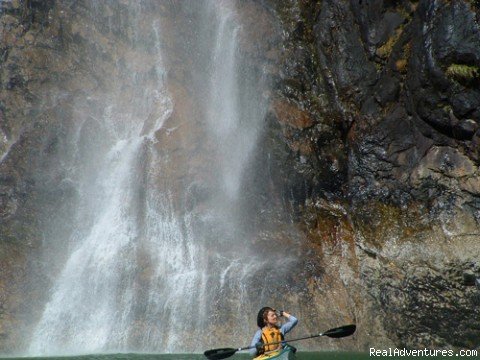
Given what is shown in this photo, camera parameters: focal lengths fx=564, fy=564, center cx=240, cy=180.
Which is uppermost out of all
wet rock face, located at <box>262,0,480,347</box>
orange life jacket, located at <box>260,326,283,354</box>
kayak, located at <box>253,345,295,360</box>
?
wet rock face, located at <box>262,0,480,347</box>

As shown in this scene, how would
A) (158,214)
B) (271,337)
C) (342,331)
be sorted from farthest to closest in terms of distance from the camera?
(158,214) → (342,331) → (271,337)

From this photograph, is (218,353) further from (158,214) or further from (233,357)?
(158,214)

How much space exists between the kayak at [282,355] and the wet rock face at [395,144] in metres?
5.39

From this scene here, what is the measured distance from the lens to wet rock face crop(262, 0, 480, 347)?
42.2 feet

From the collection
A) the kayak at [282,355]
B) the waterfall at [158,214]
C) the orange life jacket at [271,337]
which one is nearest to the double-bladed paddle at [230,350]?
the orange life jacket at [271,337]

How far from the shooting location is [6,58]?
65.4 ft

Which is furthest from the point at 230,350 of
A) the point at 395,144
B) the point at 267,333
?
the point at 395,144

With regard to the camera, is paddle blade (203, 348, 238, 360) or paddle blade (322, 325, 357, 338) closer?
paddle blade (203, 348, 238, 360)

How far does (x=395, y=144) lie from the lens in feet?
48.3

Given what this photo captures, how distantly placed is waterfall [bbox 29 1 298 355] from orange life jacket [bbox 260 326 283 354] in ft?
17.6

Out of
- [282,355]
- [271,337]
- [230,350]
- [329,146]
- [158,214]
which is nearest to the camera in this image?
[282,355]

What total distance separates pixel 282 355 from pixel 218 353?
172 centimetres

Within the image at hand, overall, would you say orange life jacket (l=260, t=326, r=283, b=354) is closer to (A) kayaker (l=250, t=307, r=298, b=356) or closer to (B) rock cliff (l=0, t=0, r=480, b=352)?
(A) kayaker (l=250, t=307, r=298, b=356)

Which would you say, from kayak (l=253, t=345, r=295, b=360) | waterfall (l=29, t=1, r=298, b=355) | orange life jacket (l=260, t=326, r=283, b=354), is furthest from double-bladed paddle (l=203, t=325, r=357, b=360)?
waterfall (l=29, t=1, r=298, b=355)
